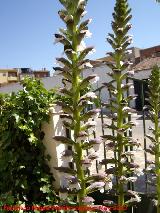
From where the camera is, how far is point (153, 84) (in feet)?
11.4

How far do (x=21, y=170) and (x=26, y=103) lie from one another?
1071mm

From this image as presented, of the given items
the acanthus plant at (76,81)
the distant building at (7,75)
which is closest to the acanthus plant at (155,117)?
the acanthus plant at (76,81)

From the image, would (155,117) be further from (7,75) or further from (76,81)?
(7,75)

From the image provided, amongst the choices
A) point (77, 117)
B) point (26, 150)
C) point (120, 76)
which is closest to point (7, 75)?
point (26, 150)

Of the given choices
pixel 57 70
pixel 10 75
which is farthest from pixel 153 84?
pixel 10 75

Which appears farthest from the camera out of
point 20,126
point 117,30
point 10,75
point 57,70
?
point 10,75

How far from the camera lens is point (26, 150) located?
5.58 m

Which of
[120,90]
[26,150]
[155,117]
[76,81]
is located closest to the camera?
[76,81]

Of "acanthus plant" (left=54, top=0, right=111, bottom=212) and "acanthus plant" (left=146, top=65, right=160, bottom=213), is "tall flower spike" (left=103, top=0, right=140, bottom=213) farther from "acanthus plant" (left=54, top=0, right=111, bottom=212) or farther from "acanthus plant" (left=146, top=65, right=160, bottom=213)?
"acanthus plant" (left=54, top=0, right=111, bottom=212)

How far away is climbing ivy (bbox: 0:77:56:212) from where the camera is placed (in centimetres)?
539

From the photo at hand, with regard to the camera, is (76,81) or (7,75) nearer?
(76,81)

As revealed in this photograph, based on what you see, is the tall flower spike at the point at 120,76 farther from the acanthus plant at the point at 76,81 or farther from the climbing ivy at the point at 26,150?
the climbing ivy at the point at 26,150

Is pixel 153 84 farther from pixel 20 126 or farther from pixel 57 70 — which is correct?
pixel 20 126

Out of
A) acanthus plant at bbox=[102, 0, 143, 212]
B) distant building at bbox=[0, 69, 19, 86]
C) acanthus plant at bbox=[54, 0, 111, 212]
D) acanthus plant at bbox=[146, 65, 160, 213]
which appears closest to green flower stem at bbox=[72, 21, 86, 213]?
acanthus plant at bbox=[54, 0, 111, 212]
